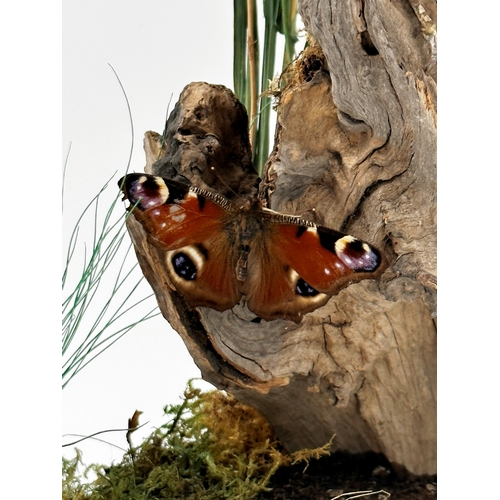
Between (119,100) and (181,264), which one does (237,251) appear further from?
(119,100)

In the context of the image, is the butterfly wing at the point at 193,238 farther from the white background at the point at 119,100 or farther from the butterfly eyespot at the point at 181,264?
the white background at the point at 119,100

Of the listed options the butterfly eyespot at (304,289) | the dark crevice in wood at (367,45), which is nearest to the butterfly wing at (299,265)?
the butterfly eyespot at (304,289)

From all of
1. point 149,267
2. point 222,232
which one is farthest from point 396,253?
point 149,267

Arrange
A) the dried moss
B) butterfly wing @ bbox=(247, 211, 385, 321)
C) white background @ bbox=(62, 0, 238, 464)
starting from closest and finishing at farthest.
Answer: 1. butterfly wing @ bbox=(247, 211, 385, 321)
2. the dried moss
3. white background @ bbox=(62, 0, 238, 464)

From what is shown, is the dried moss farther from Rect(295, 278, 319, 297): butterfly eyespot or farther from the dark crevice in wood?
the dark crevice in wood

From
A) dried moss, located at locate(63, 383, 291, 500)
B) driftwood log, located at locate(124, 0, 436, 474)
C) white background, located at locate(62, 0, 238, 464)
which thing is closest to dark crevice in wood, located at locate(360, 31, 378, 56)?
driftwood log, located at locate(124, 0, 436, 474)
